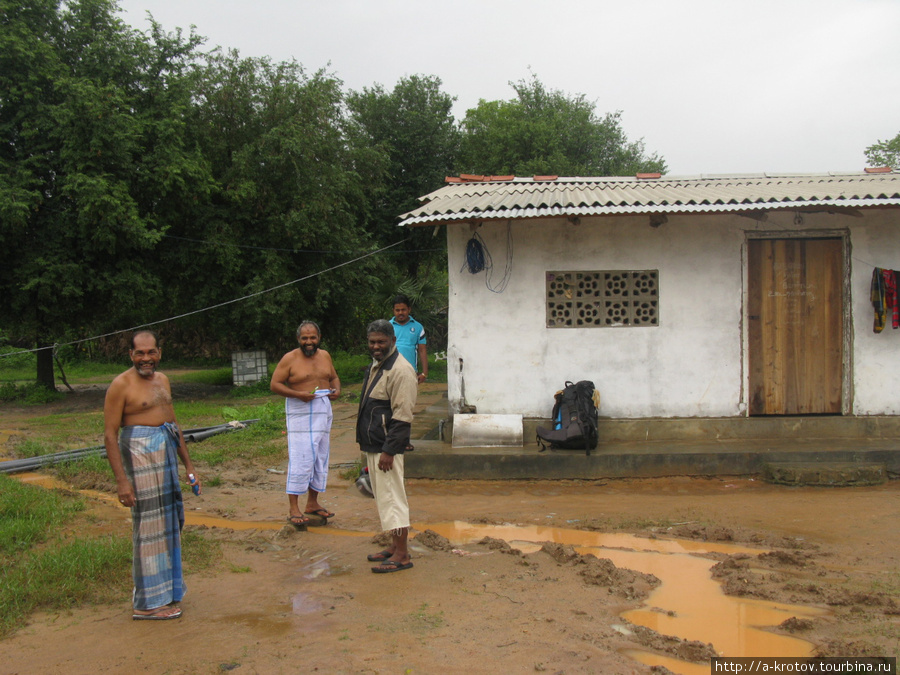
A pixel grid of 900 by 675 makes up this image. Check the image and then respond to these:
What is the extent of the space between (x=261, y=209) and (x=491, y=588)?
15.1m

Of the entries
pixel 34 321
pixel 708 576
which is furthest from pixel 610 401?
pixel 34 321

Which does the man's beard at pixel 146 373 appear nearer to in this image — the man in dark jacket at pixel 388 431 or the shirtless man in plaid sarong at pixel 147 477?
the shirtless man in plaid sarong at pixel 147 477

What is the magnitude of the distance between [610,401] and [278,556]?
14.8 feet

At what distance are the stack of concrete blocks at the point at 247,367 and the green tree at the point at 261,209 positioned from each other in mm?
373

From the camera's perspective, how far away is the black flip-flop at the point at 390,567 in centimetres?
464

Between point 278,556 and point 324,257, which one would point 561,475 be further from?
point 324,257

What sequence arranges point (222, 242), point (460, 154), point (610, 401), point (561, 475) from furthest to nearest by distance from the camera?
point (460, 154), point (222, 242), point (610, 401), point (561, 475)

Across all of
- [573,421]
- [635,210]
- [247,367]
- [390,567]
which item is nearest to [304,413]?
[390,567]

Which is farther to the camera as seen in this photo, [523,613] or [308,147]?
[308,147]

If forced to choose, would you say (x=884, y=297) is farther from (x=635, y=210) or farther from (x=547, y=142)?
(x=547, y=142)

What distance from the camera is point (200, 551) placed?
5086 mm

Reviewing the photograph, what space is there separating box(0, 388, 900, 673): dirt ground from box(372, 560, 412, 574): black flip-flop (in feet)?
0.22

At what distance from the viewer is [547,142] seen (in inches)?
1070

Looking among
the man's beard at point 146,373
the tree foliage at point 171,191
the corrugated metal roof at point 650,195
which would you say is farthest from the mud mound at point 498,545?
the tree foliage at point 171,191
